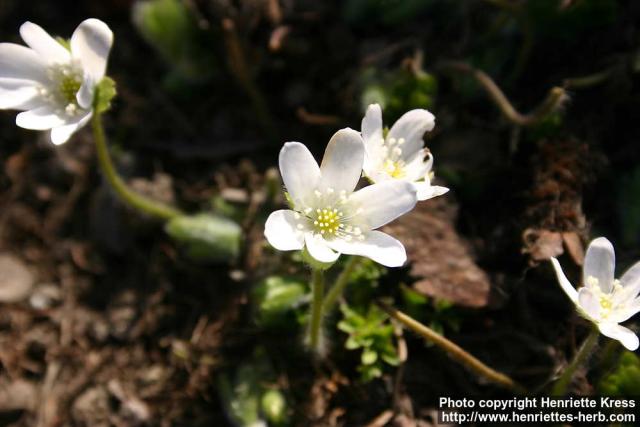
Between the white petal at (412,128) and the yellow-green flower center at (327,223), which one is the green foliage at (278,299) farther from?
the white petal at (412,128)

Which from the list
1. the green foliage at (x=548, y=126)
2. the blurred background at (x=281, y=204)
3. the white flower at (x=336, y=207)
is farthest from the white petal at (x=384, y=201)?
the green foliage at (x=548, y=126)

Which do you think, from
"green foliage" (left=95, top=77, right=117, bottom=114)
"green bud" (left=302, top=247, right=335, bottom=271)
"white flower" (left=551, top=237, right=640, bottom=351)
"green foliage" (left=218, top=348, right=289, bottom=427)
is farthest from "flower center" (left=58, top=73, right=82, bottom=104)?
"white flower" (left=551, top=237, right=640, bottom=351)

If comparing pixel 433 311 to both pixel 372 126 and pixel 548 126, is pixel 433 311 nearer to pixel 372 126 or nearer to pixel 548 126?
pixel 372 126

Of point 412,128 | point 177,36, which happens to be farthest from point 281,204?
point 177,36

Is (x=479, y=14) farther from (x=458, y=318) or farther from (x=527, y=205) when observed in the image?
(x=458, y=318)

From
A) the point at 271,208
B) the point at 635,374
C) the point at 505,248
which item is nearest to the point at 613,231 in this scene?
the point at 505,248

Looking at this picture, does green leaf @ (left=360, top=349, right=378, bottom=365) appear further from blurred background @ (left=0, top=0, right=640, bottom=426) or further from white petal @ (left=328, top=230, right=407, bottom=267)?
white petal @ (left=328, top=230, right=407, bottom=267)

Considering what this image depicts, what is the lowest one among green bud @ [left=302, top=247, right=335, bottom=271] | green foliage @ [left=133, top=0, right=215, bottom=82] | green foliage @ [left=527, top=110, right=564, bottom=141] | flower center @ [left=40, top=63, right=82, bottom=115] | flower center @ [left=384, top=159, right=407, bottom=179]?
green bud @ [left=302, top=247, right=335, bottom=271]
